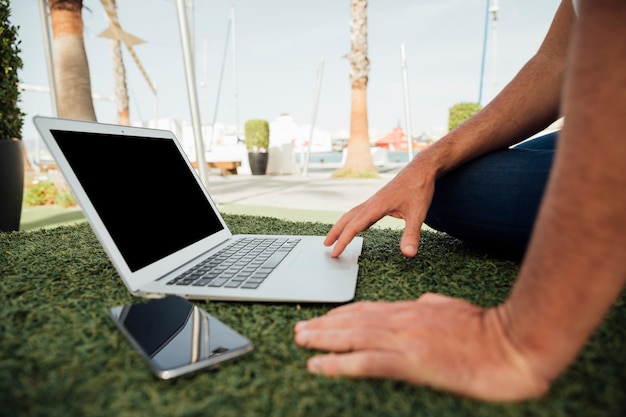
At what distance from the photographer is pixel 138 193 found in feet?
3.63

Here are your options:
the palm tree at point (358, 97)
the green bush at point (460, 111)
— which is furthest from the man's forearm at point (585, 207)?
the green bush at point (460, 111)

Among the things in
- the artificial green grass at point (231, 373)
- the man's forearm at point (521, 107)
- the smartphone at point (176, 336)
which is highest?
the man's forearm at point (521, 107)

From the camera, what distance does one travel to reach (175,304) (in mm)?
845

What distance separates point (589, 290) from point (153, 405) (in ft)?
2.08

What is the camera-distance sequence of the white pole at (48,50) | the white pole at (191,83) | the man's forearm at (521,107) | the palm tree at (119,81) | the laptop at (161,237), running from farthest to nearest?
the palm tree at (119,81), the white pole at (48,50), the white pole at (191,83), the man's forearm at (521,107), the laptop at (161,237)

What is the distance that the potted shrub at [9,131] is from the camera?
101 inches

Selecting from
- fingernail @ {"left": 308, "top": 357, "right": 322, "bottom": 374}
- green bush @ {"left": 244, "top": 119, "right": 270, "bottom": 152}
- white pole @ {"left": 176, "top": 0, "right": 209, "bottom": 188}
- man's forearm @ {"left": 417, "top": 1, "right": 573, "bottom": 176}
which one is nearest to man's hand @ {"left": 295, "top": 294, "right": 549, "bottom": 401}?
fingernail @ {"left": 308, "top": 357, "right": 322, "bottom": 374}

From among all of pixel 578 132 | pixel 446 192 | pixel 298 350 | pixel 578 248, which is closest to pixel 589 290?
pixel 578 248

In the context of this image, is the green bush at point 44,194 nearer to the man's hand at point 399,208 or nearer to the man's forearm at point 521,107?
the man's hand at point 399,208

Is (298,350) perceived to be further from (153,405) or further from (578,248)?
(578,248)

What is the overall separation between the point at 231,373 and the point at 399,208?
73cm

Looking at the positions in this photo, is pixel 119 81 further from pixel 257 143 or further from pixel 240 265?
pixel 240 265

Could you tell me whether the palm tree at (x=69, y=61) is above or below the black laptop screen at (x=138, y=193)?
above

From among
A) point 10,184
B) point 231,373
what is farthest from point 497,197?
point 10,184
